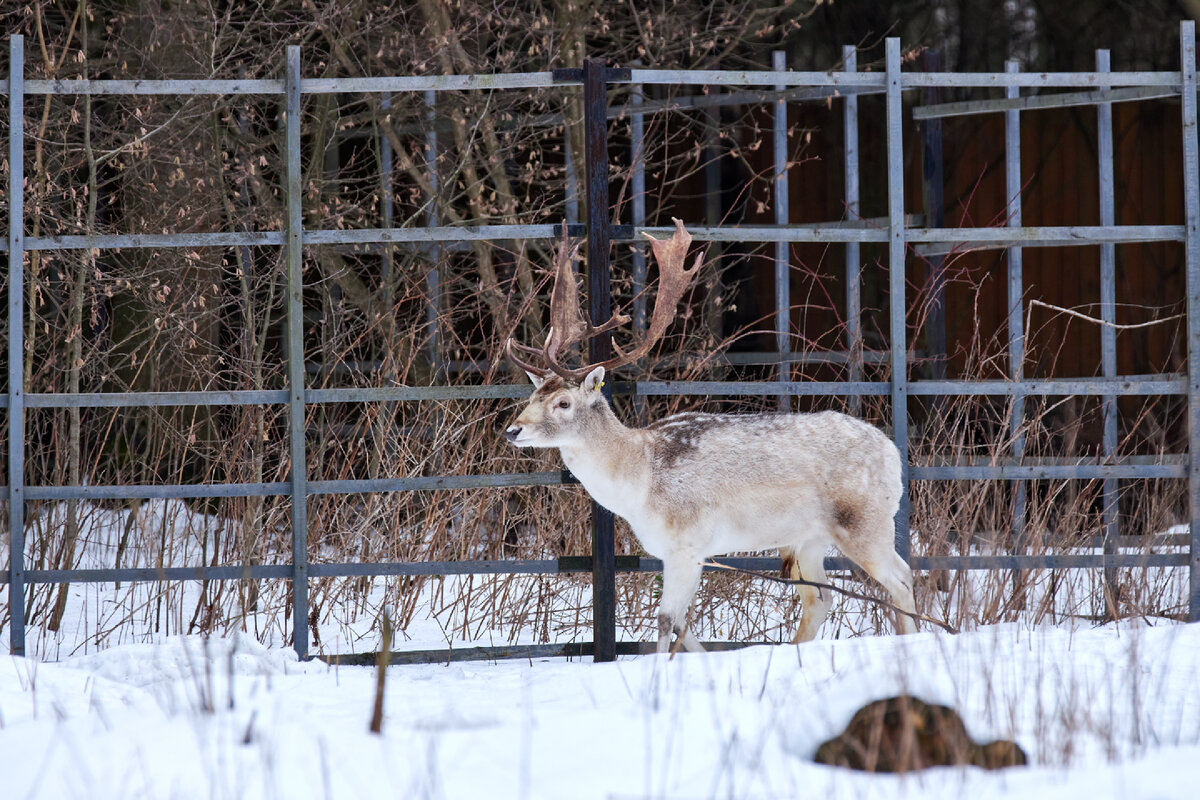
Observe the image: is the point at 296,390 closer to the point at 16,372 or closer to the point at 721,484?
the point at 16,372

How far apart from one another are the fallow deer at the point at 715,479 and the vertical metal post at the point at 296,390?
3.45ft

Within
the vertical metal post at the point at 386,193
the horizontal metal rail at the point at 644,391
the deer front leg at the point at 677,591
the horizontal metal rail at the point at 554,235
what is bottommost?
the deer front leg at the point at 677,591

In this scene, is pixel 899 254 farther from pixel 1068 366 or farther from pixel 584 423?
pixel 1068 366

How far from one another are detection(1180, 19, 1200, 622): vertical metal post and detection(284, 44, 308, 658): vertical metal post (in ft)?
14.2

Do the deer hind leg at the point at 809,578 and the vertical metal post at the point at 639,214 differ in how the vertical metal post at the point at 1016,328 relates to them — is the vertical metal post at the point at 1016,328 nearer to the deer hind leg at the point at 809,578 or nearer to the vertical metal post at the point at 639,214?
the deer hind leg at the point at 809,578

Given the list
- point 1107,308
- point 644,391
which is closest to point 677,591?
point 644,391

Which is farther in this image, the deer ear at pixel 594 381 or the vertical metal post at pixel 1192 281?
the vertical metal post at pixel 1192 281

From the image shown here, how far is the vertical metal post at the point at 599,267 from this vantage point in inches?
257

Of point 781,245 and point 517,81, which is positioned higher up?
point 517,81

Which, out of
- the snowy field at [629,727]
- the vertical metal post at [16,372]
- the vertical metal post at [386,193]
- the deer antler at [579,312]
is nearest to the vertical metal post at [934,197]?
the deer antler at [579,312]

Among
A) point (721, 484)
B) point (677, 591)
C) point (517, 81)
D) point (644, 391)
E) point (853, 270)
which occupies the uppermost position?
point (517, 81)

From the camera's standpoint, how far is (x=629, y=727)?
14.2 feet

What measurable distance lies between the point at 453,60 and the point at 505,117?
73cm

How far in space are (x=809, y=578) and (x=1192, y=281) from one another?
2.39 meters
